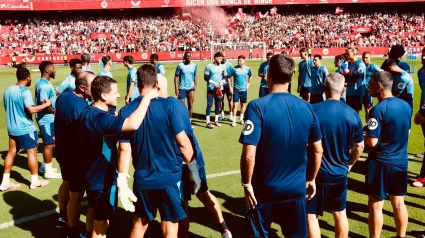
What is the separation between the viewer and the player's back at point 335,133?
4082mm

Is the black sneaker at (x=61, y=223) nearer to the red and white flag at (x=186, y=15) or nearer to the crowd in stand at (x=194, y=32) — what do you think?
the crowd in stand at (x=194, y=32)

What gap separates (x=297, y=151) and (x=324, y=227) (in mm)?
2405

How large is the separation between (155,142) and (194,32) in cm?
4915

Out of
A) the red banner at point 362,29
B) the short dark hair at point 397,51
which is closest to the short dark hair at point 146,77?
the short dark hair at point 397,51

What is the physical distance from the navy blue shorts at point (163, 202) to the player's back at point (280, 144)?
862mm

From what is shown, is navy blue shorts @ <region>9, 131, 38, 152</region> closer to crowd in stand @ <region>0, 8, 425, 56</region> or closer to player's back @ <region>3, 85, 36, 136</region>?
player's back @ <region>3, 85, 36, 136</region>

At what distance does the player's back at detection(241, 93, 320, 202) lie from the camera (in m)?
3.27

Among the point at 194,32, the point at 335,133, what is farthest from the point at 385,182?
the point at 194,32

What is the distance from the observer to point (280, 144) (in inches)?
131

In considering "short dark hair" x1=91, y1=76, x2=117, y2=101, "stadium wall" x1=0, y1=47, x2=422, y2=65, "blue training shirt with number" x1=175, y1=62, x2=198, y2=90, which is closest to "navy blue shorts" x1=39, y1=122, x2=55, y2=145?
"short dark hair" x1=91, y1=76, x2=117, y2=101

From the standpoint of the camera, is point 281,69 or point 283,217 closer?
point 281,69

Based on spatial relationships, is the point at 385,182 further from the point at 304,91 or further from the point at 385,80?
the point at 304,91

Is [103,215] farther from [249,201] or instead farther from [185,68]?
[185,68]

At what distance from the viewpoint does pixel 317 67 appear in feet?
37.3
